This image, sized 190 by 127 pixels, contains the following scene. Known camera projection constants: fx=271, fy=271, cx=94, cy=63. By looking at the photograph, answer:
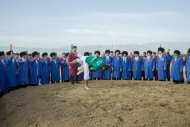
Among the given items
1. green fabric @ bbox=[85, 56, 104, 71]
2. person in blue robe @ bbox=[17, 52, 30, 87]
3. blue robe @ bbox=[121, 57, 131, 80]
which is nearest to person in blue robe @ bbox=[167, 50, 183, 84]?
blue robe @ bbox=[121, 57, 131, 80]

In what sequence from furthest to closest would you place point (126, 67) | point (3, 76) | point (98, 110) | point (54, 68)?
point (126, 67) < point (54, 68) < point (3, 76) < point (98, 110)

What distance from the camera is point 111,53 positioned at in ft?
60.7

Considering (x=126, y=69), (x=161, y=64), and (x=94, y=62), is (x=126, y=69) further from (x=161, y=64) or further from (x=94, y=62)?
(x=94, y=62)

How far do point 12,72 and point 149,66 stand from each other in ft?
26.9

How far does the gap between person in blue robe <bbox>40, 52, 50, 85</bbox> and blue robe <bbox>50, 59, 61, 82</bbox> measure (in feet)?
0.90

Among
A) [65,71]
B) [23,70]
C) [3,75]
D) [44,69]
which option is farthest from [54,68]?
[3,75]

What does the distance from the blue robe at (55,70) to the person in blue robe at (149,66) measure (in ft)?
17.8

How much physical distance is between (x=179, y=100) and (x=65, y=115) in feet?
13.6

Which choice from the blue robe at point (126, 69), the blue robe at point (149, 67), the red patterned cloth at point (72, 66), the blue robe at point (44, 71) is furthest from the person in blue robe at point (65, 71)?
the blue robe at point (149, 67)

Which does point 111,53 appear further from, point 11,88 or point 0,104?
point 0,104

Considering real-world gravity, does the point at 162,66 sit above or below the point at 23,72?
above

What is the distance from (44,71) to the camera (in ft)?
52.6

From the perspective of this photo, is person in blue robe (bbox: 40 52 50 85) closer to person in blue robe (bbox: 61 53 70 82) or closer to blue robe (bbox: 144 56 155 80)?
person in blue robe (bbox: 61 53 70 82)

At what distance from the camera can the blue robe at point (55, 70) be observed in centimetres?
1650
